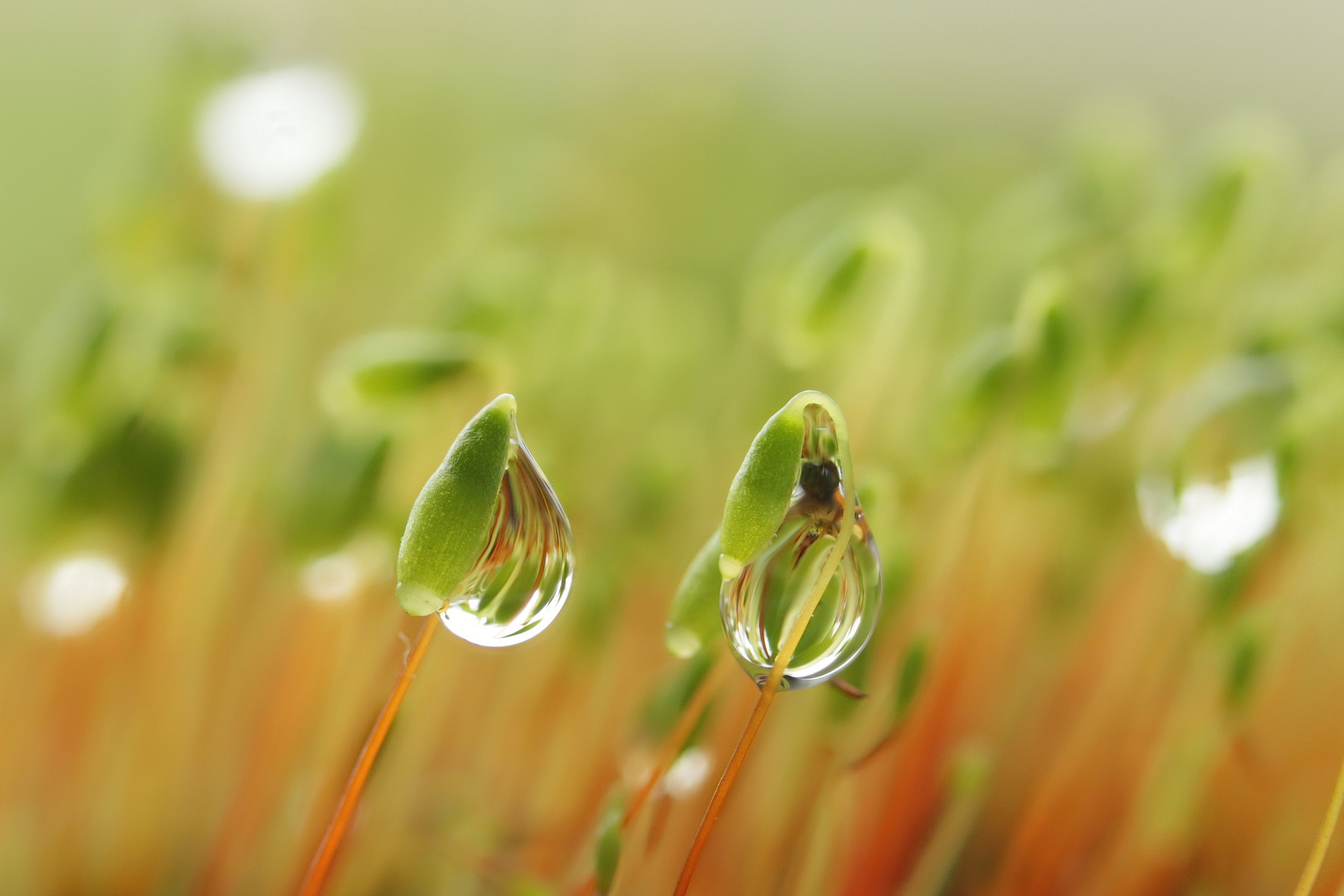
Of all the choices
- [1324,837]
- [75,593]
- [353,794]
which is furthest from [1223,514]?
[75,593]

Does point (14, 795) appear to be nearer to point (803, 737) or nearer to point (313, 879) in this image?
point (313, 879)

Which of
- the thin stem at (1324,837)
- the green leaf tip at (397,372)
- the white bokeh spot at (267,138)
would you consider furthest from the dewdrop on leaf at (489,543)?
the white bokeh spot at (267,138)

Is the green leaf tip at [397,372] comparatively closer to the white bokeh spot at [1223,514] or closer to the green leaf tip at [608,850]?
the green leaf tip at [608,850]

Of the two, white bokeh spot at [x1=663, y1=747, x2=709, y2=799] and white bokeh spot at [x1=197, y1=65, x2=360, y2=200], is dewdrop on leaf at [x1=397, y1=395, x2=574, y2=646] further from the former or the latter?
white bokeh spot at [x1=197, y1=65, x2=360, y2=200]

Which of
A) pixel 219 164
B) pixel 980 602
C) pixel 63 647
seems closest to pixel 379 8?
pixel 219 164

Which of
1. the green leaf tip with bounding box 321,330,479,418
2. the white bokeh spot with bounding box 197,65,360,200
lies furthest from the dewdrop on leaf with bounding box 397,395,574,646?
the white bokeh spot with bounding box 197,65,360,200
